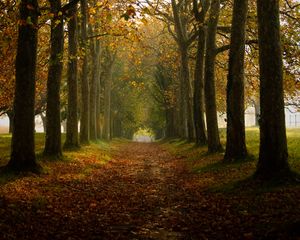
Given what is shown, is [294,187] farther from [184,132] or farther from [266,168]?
[184,132]

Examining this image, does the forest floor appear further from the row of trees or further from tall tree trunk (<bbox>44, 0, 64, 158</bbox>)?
tall tree trunk (<bbox>44, 0, 64, 158</bbox>)

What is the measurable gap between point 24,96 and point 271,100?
800cm

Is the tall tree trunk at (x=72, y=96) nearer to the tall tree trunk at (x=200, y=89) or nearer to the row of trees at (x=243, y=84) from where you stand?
the row of trees at (x=243, y=84)

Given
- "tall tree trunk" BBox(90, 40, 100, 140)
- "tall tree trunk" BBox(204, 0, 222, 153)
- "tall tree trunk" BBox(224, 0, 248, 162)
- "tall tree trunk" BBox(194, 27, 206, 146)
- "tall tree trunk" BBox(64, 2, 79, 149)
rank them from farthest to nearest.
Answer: "tall tree trunk" BBox(90, 40, 100, 140), "tall tree trunk" BBox(194, 27, 206, 146), "tall tree trunk" BBox(64, 2, 79, 149), "tall tree trunk" BBox(204, 0, 222, 153), "tall tree trunk" BBox(224, 0, 248, 162)

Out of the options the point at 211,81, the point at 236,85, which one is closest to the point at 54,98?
the point at 211,81

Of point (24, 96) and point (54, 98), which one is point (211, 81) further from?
point (24, 96)

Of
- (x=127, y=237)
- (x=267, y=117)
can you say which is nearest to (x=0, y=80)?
(x=267, y=117)

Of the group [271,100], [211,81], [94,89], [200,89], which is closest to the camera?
[271,100]

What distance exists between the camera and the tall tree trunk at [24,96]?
1432 cm

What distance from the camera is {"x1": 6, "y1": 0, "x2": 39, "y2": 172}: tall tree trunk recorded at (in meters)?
14.3

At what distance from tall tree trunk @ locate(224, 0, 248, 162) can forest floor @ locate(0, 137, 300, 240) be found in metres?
1.04

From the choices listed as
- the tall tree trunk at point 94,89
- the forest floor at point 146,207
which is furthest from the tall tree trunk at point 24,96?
the tall tree trunk at point 94,89

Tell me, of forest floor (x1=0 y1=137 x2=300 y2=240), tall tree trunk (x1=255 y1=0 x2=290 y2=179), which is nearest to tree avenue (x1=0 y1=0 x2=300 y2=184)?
tall tree trunk (x1=255 y1=0 x2=290 y2=179)

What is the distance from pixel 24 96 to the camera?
14.4m
